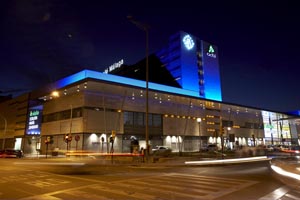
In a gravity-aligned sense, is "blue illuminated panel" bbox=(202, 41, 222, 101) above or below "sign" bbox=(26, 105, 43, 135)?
above

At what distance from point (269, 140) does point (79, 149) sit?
269 ft

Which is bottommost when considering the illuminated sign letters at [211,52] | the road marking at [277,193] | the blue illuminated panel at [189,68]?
the road marking at [277,193]

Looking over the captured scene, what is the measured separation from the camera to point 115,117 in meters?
55.9

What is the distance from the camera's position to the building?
173 feet

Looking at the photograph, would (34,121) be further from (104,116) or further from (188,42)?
(188,42)

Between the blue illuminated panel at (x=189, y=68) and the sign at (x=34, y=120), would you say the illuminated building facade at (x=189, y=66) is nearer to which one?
the blue illuminated panel at (x=189, y=68)

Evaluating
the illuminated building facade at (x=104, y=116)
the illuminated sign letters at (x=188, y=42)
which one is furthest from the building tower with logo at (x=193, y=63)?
the illuminated building facade at (x=104, y=116)

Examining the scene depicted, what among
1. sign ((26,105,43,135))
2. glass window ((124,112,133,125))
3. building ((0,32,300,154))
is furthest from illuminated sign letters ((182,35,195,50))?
sign ((26,105,43,135))

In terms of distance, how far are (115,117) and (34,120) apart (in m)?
25.4

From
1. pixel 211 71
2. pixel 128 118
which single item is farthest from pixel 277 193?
pixel 211 71

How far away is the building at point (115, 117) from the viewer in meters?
52.8

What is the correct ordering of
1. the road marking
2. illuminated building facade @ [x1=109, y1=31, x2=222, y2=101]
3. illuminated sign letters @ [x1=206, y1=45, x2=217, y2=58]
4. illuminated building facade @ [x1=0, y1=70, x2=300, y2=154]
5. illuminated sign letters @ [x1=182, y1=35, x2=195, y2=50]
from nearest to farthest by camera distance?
the road marking < illuminated building facade @ [x1=0, y1=70, x2=300, y2=154] < illuminated building facade @ [x1=109, y1=31, x2=222, y2=101] < illuminated sign letters @ [x1=182, y1=35, x2=195, y2=50] < illuminated sign letters @ [x1=206, y1=45, x2=217, y2=58]

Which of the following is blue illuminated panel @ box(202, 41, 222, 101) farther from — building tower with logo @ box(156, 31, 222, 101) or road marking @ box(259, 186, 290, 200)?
road marking @ box(259, 186, 290, 200)

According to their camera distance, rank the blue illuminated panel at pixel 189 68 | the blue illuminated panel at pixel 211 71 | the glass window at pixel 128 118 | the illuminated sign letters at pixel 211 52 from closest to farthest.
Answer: the glass window at pixel 128 118, the blue illuminated panel at pixel 189 68, the blue illuminated panel at pixel 211 71, the illuminated sign letters at pixel 211 52
